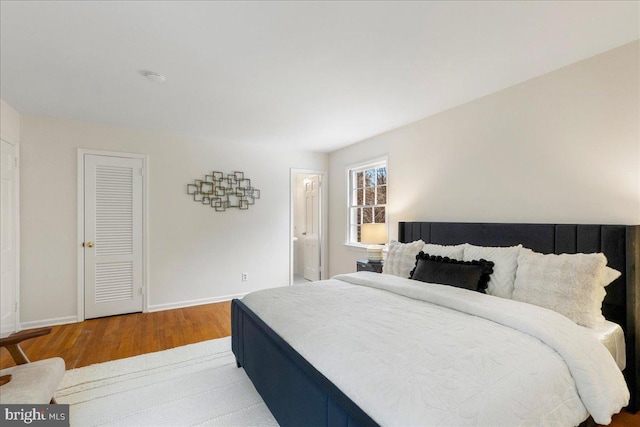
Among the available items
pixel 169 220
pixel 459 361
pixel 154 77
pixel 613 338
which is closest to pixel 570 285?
pixel 613 338

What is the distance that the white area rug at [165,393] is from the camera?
188 cm

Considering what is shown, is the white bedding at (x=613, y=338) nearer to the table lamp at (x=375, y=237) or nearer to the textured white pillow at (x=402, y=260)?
the textured white pillow at (x=402, y=260)

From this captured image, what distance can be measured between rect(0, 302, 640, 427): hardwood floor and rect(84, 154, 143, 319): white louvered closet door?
0.76 feet

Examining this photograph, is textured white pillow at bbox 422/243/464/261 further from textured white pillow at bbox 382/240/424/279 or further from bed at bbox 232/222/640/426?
bed at bbox 232/222/640/426

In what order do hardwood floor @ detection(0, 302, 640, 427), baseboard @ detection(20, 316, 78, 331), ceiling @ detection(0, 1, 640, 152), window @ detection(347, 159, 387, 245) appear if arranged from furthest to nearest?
window @ detection(347, 159, 387, 245) < baseboard @ detection(20, 316, 78, 331) < hardwood floor @ detection(0, 302, 640, 427) < ceiling @ detection(0, 1, 640, 152)

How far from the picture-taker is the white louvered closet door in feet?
12.2

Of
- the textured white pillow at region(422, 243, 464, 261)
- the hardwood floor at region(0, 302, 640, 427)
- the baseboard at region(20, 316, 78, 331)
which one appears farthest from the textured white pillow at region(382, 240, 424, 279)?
the baseboard at region(20, 316, 78, 331)

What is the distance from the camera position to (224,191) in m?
4.57

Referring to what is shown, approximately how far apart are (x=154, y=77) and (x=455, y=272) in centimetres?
298

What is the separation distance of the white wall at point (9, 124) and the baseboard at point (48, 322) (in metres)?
2.08

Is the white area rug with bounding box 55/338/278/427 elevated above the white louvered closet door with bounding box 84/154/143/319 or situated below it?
below

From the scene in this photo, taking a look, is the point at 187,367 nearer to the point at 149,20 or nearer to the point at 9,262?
the point at 9,262

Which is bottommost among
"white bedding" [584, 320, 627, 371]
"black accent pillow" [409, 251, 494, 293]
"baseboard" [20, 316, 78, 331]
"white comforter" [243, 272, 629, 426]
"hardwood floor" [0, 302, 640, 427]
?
"hardwood floor" [0, 302, 640, 427]

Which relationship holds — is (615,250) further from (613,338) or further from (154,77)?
(154,77)
